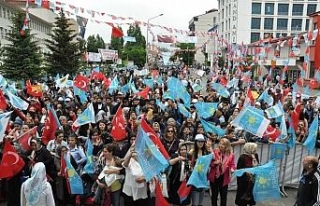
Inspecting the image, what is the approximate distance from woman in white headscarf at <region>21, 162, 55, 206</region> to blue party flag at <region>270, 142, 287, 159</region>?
475 cm

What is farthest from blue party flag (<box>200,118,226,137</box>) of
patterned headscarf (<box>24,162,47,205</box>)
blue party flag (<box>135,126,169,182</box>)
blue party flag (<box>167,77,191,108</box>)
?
patterned headscarf (<box>24,162,47,205</box>)

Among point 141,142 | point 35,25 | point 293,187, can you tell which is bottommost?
point 293,187

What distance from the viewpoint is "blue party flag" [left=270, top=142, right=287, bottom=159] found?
304 inches

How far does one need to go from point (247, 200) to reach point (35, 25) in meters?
56.8

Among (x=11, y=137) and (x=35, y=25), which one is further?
(x=35, y=25)

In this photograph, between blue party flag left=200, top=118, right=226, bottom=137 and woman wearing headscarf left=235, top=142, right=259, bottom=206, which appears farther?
blue party flag left=200, top=118, right=226, bottom=137

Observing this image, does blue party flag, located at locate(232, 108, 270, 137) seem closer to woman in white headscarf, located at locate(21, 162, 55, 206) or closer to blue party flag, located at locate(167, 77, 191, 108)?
woman in white headscarf, located at locate(21, 162, 55, 206)

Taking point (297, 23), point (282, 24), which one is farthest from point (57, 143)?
point (297, 23)

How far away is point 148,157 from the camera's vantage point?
5.31m

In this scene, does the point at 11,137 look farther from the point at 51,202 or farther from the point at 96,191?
the point at 51,202

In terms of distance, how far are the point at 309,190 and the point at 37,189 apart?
11.8 feet

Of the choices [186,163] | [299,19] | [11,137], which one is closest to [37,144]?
[11,137]

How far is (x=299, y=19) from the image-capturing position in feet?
246

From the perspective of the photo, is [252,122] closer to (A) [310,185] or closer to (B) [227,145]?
(B) [227,145]
